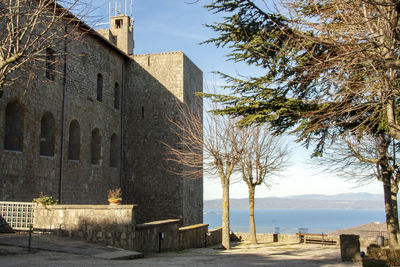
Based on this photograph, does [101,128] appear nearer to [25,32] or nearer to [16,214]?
[16,214]

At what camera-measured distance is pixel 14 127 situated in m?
15.9

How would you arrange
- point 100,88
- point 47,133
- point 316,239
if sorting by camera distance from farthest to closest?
point 316,239 < point 100,88 < point 47,133

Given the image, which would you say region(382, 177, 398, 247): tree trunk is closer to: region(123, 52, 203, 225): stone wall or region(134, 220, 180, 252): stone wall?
region(134, 220, 180, 252): stone wall

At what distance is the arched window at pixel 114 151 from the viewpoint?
23.6 m

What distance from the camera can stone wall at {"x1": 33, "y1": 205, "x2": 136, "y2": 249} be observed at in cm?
1273

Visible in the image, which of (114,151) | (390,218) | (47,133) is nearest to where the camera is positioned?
(390,218)

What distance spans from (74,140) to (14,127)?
424cm

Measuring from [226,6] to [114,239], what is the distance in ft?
25.3

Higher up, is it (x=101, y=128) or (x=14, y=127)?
(x=101, y=128)

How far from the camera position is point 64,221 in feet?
43.4

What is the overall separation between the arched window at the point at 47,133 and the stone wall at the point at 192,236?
6.73m

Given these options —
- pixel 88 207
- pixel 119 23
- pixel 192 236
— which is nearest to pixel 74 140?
pixel 192 236

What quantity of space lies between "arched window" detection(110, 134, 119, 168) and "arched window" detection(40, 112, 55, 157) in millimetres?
5944

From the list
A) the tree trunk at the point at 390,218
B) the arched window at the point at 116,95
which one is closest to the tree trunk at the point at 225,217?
the tree trunk at the point at 390,218
